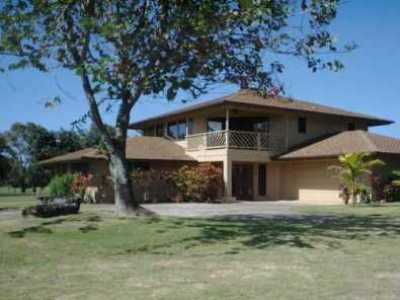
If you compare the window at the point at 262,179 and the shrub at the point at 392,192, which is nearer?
the shrub at the point at 392,192

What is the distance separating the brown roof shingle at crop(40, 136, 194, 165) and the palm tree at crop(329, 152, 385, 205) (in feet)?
31.7

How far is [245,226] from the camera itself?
15711 mm

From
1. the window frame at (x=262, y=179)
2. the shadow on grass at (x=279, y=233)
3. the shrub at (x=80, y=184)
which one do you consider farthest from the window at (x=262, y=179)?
the shadow on grass at (x=279, y=233)

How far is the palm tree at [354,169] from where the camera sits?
25.7 metres

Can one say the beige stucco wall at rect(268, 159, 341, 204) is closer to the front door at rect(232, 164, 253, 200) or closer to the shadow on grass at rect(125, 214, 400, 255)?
the front door at rect(232, 164, 253, 200)

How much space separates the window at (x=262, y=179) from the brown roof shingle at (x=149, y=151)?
14.3 ft

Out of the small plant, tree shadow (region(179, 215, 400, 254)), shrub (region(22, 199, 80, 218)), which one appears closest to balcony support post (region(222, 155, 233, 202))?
the small plant

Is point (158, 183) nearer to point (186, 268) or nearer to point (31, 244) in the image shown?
point (31, 244)

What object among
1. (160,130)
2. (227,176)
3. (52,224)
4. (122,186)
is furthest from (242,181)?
(52,224)

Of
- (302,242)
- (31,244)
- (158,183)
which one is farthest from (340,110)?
(31,244)

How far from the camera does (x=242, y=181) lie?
33656 millimetres

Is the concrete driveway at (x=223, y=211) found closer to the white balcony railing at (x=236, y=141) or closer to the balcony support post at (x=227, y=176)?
the balcony support post at (x=227, y=176)

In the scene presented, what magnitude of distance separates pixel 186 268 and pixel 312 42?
808cm

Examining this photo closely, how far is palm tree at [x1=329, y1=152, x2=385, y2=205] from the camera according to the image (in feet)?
84.2
